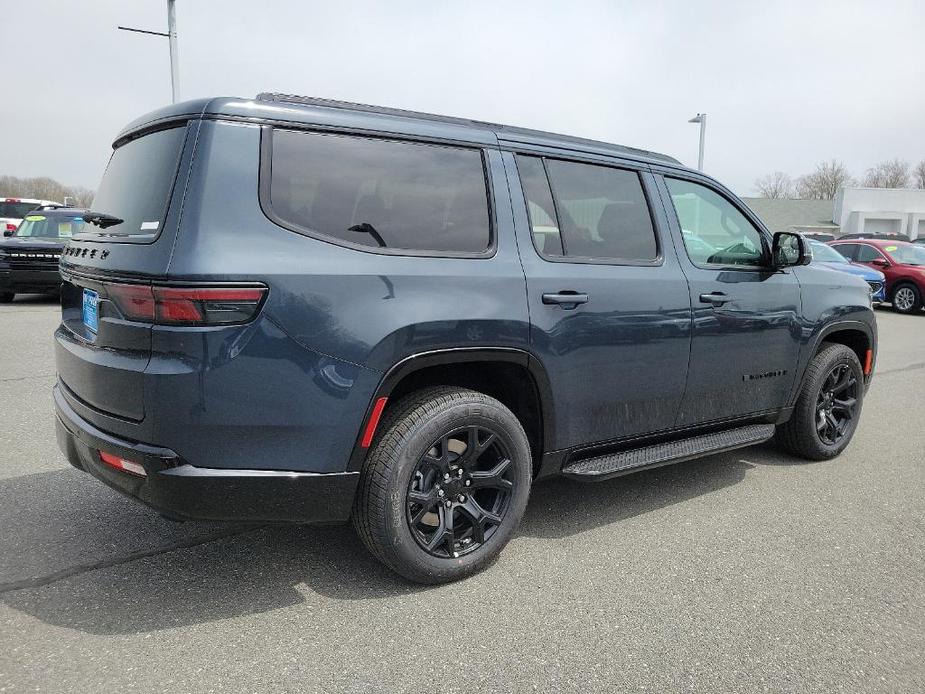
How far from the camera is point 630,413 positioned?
360cm

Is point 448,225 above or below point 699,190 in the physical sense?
below

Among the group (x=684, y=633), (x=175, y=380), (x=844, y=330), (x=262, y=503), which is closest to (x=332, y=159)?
(x=175, y=380)

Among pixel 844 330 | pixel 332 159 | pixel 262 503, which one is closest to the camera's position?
pixel 262 503

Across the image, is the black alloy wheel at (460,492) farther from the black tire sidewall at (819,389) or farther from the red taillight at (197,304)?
the black tire sidewall at (819,389)

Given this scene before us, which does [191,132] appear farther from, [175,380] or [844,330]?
[844,330]

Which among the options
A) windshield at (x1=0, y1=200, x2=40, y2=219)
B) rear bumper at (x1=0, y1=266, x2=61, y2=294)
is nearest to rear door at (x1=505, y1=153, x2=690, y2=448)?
rear bumper at (x1=0, y1=266, x2=61, y2=294)

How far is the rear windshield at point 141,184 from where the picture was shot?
8.64 feet

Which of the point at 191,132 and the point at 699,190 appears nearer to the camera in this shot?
the point at 191,132

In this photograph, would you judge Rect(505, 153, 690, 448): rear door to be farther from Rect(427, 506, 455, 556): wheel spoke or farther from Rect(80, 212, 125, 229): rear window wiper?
Rect(80, 212, 125, 229): rear window wiper

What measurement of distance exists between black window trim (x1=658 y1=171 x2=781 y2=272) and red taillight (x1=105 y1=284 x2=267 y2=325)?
2380mm

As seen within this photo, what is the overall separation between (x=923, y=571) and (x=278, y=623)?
280 cm

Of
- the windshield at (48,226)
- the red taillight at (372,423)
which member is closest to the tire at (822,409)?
the red taillight at (372,423)

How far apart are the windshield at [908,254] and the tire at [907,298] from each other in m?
0.66

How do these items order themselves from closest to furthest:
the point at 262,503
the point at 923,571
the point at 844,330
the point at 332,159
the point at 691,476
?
the point at 262,503 → the point at 332,159 → the point at 923,571 → the point at 691,476 → the point at 844,330
